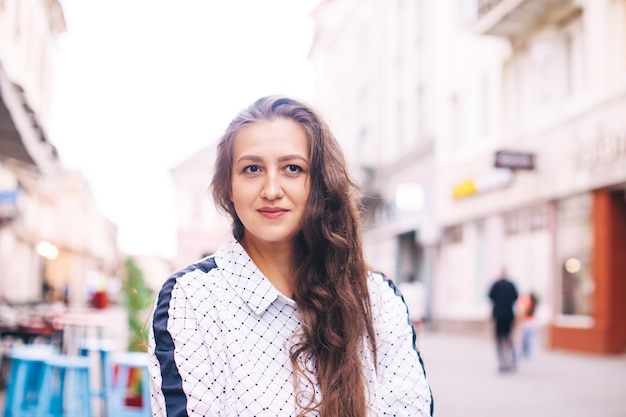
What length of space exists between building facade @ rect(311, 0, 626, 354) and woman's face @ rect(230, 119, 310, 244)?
547 inches

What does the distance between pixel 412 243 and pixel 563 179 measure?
12.4m

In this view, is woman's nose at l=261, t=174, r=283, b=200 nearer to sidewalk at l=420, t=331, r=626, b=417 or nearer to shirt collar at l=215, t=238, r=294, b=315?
shirt collar at l=215, t=238, r=294, b=315

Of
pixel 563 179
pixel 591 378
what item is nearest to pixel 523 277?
pixel 563 179

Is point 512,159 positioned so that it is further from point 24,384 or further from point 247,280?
point 247,280

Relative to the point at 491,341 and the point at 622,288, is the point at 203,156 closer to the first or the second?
the point at 491,341

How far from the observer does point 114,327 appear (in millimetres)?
21875

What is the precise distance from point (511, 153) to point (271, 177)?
1661cm

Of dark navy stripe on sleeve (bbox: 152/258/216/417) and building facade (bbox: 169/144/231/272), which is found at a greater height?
building facade (bbox: 169/144/231/272)

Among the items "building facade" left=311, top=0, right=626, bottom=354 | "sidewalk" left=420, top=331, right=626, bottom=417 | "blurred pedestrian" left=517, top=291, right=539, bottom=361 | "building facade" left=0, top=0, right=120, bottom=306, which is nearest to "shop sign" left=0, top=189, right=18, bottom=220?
"building facade" left=0, top=0, right=120, bottom=306

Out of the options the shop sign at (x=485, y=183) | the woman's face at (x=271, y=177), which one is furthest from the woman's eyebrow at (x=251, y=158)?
the shop sign at (x=485, y=183)

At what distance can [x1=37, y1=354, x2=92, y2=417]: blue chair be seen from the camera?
563cm

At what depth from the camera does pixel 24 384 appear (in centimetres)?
573

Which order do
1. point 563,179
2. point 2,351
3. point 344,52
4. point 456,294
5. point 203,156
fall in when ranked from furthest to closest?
1. point 203,156
2. point 344,52
3. point 456,294
4. point 563,179
5. point 2,351

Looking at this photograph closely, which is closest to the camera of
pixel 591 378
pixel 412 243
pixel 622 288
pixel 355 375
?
pixel 355 375
